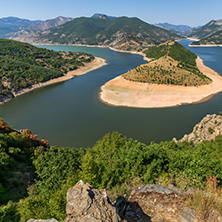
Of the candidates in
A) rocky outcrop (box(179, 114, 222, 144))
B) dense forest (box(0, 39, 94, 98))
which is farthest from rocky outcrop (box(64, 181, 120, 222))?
dense forest (box(0, 39, 94, 98))

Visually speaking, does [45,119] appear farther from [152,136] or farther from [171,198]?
[171,198]

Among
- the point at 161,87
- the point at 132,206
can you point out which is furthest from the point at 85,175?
the point at 161,87

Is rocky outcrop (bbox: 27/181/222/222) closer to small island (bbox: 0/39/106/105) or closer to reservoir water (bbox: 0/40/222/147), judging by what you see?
reservoir water (bbox: 0/40/222/147)

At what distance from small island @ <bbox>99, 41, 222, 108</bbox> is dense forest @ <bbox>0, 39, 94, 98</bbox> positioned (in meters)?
53.3

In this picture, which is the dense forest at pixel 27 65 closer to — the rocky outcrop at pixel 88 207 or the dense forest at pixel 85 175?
the dense forest at pixel 85 175

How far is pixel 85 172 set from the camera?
596 inches

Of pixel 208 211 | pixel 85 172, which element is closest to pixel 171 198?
pixel 208 211

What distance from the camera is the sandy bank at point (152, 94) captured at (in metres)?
70.7

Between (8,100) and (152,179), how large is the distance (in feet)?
301

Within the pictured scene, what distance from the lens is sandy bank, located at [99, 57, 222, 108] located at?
7069cm

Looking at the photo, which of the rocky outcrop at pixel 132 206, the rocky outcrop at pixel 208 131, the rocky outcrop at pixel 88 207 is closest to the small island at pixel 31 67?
the rocky outcrop at pixel 208 131

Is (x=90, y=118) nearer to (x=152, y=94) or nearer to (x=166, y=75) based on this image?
(x=152, y=94)

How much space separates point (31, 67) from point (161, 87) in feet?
332

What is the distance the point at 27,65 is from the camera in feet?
405
